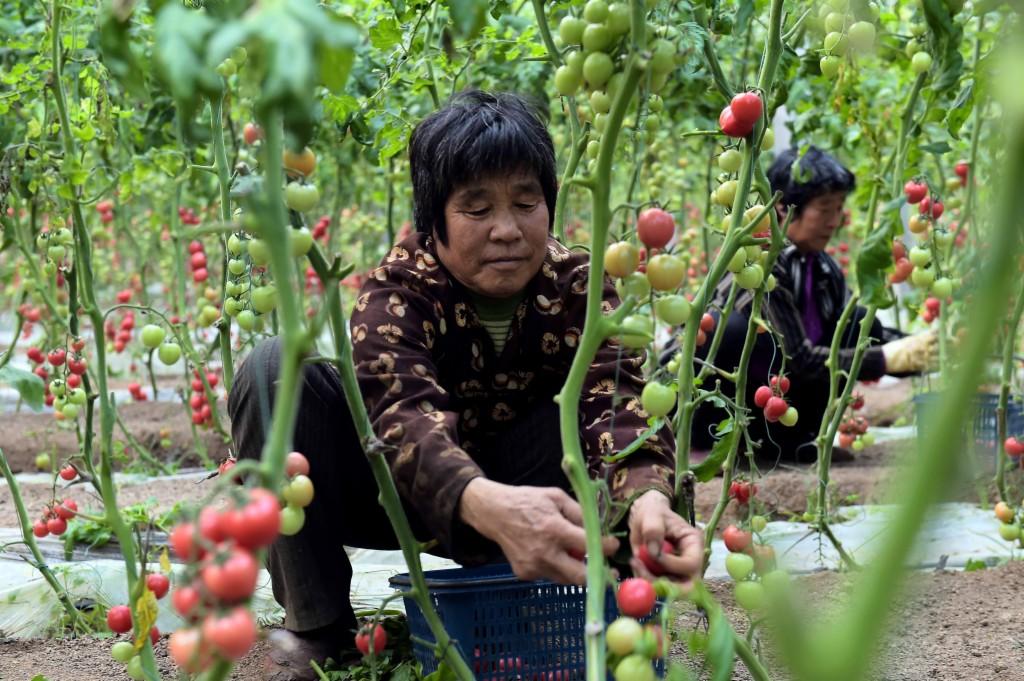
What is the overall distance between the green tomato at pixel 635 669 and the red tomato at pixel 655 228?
1.11 feet

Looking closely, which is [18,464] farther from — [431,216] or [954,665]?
[954,665]

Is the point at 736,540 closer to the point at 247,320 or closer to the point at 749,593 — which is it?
the point at 749,593

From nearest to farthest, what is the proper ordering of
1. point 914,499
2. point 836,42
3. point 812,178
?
point 914,499 < point 836,42 < point 812,178

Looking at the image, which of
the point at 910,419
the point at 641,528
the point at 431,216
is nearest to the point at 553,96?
the point at 910,419

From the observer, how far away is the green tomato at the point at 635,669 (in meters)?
0.84

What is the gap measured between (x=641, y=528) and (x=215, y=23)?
0.65 m

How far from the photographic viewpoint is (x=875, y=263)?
1.15 metres

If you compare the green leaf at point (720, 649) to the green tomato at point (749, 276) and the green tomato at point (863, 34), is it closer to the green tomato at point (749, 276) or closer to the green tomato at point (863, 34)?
the green tomato at point (749, 276)

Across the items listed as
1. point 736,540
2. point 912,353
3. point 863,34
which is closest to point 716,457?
point 736,540

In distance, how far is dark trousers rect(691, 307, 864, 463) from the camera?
129 inches

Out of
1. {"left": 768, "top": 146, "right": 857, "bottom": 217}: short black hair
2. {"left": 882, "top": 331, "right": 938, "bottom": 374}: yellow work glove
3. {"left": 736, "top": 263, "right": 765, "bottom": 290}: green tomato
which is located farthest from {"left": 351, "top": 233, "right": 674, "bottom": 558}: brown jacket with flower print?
{"left": 882, "top": 331, "right": 938, "bottom": 374}: yellow work glove

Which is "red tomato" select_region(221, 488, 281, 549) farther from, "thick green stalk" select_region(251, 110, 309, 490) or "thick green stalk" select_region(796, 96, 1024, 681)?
"thick green stalk" select_region(796, 96, 1024, 681)

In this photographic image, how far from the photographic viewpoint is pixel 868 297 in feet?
3.86

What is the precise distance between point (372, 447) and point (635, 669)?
0.36 meters
